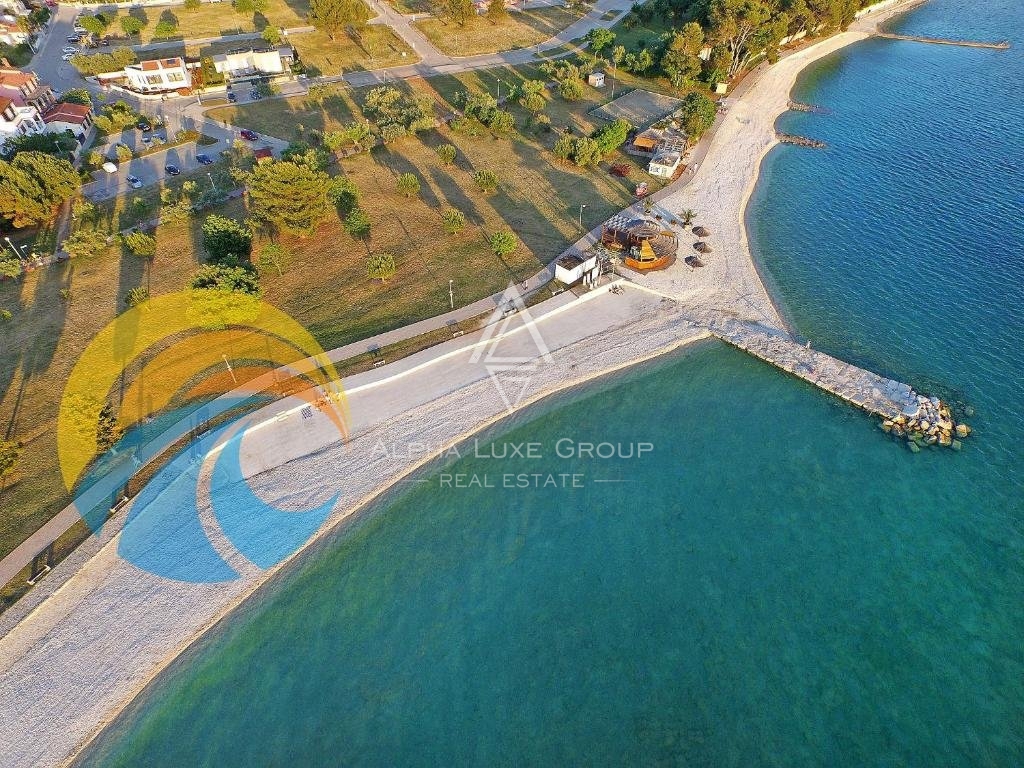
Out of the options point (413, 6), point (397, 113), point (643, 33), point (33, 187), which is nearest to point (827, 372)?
point (397, 113)

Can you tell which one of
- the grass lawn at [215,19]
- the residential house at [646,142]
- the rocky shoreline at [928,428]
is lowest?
the rocky shoreline at [928,428]

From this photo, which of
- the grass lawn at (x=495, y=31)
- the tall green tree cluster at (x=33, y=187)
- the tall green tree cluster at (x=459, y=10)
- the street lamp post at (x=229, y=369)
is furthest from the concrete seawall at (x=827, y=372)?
the tall green tree cluster at (x=459, y=10)

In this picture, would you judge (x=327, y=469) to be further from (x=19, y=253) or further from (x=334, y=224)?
(x=19, y=253)

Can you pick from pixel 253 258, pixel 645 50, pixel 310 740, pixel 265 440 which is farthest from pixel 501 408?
pixel 645 50

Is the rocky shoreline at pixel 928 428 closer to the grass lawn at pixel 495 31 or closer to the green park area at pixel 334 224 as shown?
the green park area at pixel 334 224

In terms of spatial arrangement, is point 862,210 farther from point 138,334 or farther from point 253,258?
point 138,334

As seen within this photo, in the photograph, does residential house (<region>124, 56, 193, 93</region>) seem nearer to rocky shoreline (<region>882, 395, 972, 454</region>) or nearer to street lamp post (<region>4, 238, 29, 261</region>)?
street lamp post (<region>4, 238, 29, 261</region>)

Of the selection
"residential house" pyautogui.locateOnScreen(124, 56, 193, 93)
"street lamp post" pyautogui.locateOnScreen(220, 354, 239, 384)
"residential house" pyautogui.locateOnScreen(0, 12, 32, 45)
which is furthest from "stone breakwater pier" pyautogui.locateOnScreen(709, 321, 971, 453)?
"residential house" pyautogui.locateOnScreen(0, 12, 32, 45)
